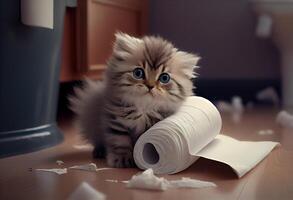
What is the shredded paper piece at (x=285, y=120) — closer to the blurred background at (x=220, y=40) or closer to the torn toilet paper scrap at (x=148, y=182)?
the blurred background at (x=220, y=40)

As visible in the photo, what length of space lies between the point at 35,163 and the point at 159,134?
347 millimetres

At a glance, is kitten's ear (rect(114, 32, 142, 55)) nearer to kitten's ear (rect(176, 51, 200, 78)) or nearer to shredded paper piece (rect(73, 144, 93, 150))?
Result: kitten's ear (rect(176, 51, 200, 78))

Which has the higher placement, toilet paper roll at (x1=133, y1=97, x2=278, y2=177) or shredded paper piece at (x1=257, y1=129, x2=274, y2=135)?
toilet paper roll at (x1=133, y1=97, x2=278, y2=177)

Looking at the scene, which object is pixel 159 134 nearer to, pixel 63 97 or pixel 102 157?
pixel 102 157

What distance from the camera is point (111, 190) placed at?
118cm

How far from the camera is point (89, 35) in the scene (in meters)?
2.26

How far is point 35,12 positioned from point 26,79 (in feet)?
0.61

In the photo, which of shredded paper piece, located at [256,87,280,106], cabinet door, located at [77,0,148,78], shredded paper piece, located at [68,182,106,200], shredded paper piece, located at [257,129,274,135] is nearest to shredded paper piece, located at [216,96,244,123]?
shredded paper piece, located at [256,87,280,106]

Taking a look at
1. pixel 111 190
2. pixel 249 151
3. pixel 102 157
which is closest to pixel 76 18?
pixel 102 157

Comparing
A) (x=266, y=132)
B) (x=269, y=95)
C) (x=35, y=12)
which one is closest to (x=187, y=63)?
(x=35, y=12)

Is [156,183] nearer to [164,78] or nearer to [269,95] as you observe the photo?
[164,78]

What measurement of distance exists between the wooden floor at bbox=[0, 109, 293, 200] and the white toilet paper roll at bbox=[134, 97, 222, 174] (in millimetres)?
28

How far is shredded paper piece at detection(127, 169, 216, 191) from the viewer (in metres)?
1.18

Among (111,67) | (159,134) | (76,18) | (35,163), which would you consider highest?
(76,18)
